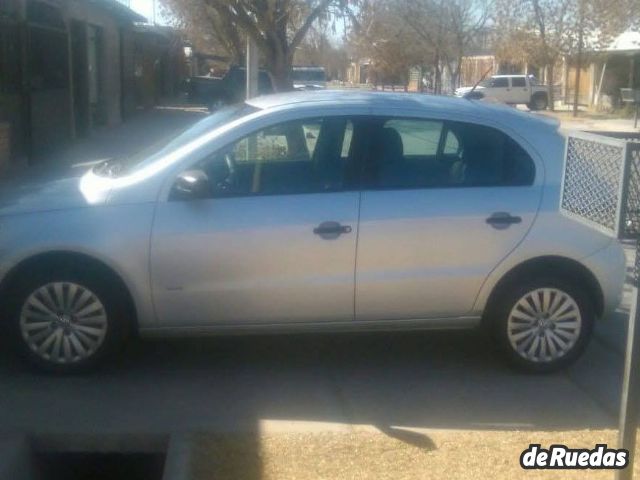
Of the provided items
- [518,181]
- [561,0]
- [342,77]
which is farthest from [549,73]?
[518,181]

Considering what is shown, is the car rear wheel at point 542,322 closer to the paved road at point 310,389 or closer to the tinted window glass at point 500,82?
the paved road at point 310,389

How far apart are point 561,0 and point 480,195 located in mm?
37535

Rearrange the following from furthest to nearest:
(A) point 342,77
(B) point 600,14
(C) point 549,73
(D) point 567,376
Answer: (A) point 342,77 → (C) point 549,73 → (B) point 600,14 → (D) point 567,376

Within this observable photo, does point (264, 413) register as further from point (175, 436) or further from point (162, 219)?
point (162, 219)

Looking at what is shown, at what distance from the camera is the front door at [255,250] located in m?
Answer: 6.04

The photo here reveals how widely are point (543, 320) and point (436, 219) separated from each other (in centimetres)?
98

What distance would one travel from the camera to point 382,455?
4.91m

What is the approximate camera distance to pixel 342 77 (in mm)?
57625

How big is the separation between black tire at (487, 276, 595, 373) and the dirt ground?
1070 mm

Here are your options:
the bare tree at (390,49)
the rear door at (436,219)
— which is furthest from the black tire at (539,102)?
the rear door at (436,219)

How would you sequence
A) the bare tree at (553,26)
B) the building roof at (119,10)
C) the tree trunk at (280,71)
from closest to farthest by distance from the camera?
the tree trunk at (280,71) → the building roof at (119,10) → the bare tree at (553,26)

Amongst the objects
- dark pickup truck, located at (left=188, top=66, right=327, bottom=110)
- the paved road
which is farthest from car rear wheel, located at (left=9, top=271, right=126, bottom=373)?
dark pickup truck, located at (left=188, top=66, right=327, bottom=110)

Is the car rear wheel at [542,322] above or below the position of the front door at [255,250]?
below

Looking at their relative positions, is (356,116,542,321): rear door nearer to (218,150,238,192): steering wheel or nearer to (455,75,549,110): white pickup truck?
(218,150,238,192): steering wheel
